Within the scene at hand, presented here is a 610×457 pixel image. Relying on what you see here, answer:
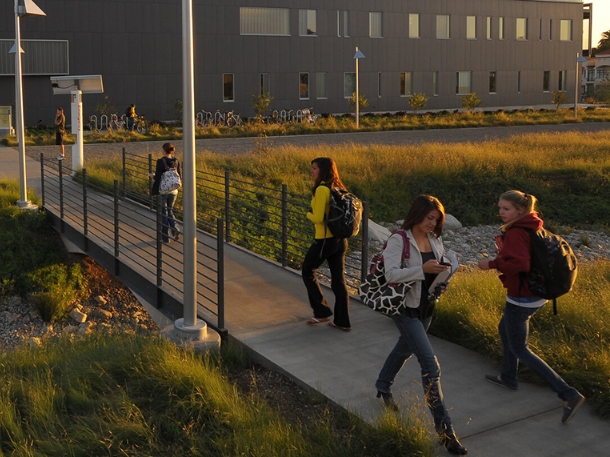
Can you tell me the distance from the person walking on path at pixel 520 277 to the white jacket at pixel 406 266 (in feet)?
1.89

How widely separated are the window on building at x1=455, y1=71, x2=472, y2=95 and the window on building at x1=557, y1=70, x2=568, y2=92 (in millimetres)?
10445

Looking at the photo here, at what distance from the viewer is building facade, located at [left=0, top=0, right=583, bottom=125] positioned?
42.4 metres

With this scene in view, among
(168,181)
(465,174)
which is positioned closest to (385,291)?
(168,181)

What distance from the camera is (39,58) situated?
137ft

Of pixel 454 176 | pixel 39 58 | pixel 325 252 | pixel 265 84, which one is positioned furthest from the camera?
pixel 265 84

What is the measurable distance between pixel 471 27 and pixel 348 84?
38.7 feet

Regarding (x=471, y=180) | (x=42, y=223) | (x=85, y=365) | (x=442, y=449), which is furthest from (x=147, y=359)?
(x=471, y=180)

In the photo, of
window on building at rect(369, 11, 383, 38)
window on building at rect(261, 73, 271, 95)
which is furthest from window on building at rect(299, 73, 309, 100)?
window on building at rect(369, 11, 383, 38)

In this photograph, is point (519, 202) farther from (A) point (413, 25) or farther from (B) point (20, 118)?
(A) point (413, 25)

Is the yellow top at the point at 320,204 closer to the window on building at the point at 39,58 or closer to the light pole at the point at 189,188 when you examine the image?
the light pole at the point at 189,188

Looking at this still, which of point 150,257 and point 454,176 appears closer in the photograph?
point 150,257

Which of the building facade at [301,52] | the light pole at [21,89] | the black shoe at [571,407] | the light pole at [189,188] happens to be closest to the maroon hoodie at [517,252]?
the black shoe at [571,407]

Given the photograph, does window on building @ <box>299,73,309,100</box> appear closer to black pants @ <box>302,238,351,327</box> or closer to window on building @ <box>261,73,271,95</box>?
window on building @ <box>261,73,271,95</box>

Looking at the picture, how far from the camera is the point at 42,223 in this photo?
16625 millimetres
